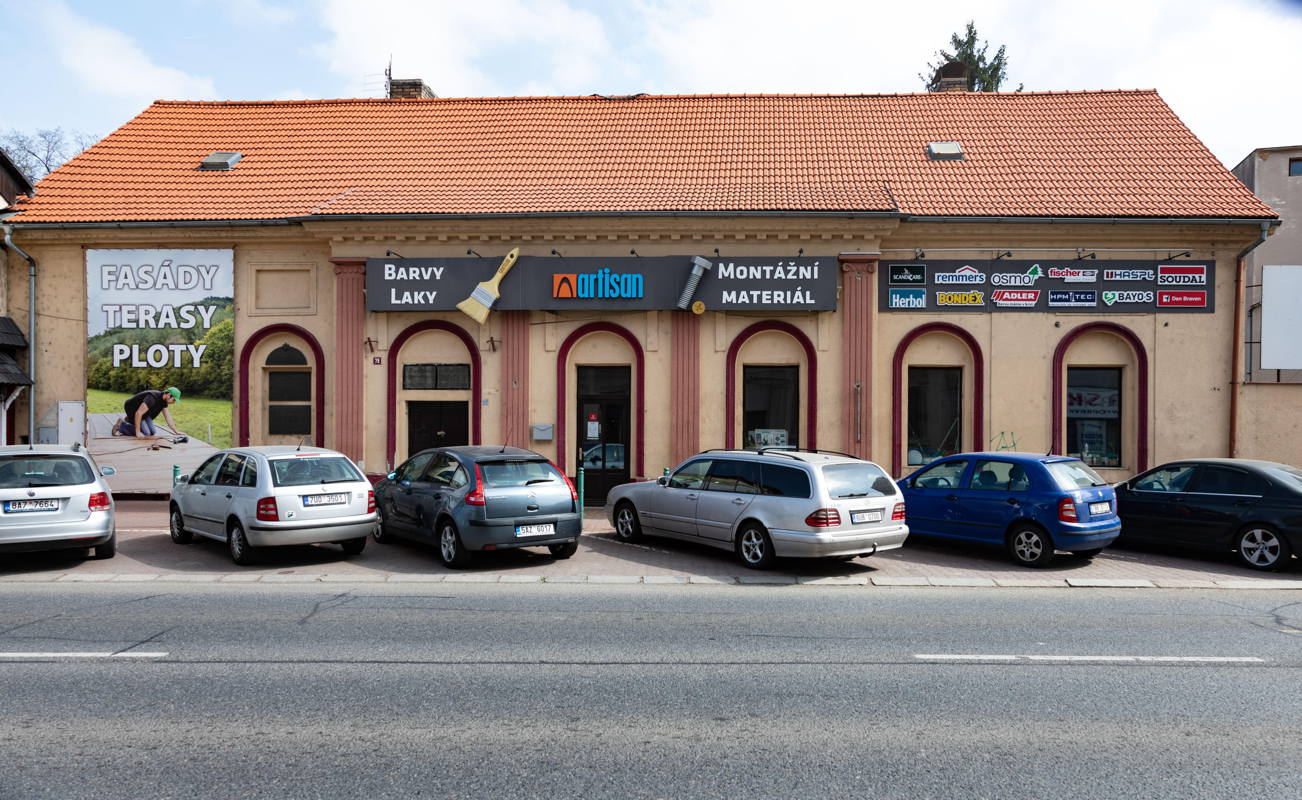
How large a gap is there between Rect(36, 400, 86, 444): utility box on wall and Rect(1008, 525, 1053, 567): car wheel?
17.8 m

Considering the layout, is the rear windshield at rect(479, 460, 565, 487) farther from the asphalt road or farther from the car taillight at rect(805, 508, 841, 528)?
the car taillight at rect(805, 508, 841, 528)

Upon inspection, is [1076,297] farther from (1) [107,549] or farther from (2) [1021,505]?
(1) [107,549]

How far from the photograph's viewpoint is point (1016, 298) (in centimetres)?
1702

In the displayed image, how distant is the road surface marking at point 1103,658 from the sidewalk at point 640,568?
3.37 meters

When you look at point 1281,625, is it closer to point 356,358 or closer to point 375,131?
point 356,358

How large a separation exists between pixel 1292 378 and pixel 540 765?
20466mm

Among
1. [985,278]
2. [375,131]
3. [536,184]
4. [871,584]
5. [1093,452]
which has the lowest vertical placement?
[871,584]

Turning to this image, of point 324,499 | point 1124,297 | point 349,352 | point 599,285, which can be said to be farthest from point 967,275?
point 324,499

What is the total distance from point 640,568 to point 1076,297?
11.0 m

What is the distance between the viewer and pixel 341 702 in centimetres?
571

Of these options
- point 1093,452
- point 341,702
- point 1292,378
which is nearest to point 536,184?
point 1093,452

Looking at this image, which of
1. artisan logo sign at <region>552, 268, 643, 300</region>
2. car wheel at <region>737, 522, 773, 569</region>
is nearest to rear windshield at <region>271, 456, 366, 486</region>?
car wheel at <region>737, 522, 773, 569</region>

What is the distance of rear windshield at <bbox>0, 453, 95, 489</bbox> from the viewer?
10.6 m

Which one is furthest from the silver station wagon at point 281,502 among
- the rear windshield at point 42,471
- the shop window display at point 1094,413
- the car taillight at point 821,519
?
the shop window display at point 1094,413
